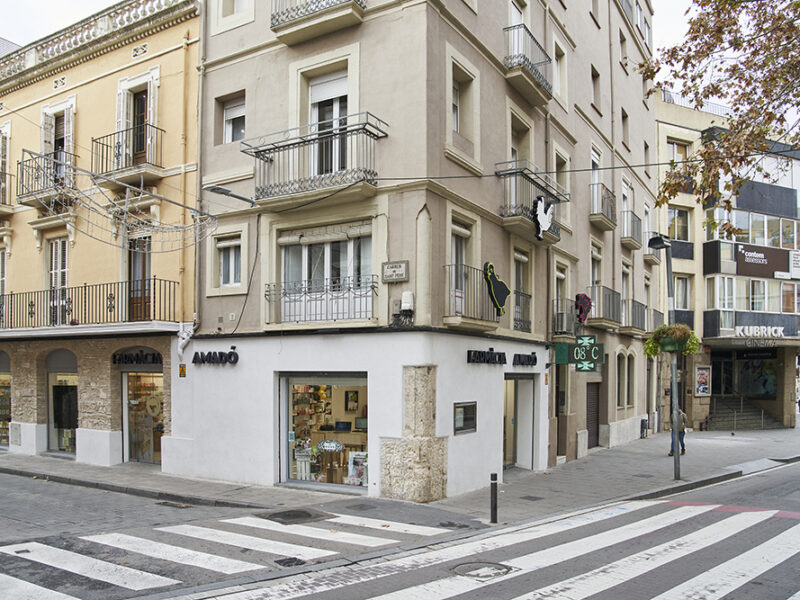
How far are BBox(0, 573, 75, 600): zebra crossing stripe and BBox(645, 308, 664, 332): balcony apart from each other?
83.6 feet

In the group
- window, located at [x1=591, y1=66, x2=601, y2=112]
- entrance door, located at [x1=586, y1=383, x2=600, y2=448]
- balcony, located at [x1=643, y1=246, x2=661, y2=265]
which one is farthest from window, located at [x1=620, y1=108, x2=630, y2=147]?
entrance door, located at [x1=586, y1=383, x2=600, y2=448]

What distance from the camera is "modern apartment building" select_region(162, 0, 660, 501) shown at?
12.3 metres

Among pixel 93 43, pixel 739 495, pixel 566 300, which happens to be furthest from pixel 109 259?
pixel 739 495

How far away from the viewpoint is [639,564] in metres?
7.79

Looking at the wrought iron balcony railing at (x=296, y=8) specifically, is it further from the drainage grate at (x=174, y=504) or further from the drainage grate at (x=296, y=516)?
the drainage grate at (x=174, y=504)

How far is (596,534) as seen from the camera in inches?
377

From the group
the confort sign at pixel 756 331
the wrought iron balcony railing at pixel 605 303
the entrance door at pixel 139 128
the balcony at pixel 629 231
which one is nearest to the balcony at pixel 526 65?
the wrought iron balcony railing at pixel 605 303

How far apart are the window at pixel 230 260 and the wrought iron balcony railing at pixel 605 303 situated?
37.0 ft

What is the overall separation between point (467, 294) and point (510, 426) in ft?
15.8

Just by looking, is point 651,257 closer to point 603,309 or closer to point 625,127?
point 625,127

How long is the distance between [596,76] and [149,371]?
688 inches

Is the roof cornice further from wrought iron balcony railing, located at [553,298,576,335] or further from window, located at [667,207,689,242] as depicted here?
window, located at [667,207,689,242]

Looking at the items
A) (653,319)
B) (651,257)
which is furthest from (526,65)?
(653,319)

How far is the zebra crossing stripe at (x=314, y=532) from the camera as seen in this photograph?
9.03 metres
